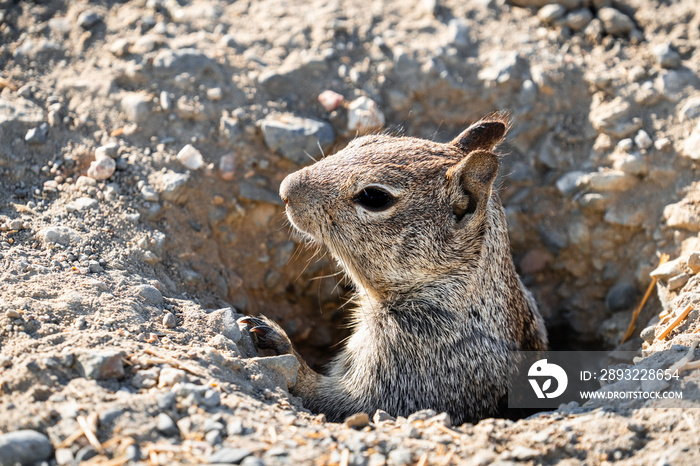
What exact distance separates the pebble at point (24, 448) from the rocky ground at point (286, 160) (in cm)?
55

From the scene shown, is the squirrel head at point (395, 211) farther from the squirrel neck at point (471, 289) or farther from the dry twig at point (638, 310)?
the dry twig at point (638, 310)

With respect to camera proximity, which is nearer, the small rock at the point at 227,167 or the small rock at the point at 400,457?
the small rock at the point at 400,457

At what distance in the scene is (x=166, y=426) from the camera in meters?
2.79

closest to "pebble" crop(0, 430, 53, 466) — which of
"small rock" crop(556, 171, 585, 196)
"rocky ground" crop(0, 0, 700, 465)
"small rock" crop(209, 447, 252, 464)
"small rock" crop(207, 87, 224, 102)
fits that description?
"rocky ground" crop(0, 0, 700, 465)

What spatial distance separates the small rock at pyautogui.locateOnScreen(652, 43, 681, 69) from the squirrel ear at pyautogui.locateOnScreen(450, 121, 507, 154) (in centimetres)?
228

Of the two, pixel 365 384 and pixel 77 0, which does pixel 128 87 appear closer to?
pixel 77 0

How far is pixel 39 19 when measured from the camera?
5.67 meters

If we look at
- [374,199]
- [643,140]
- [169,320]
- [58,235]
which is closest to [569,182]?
[643,140]

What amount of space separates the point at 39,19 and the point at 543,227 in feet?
17.2

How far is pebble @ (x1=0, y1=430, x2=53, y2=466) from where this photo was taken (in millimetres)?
2545

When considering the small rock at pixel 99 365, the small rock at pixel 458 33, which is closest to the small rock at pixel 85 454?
the small rock at pixel 99 365

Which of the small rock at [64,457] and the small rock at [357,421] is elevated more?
the small rock at [64,457]

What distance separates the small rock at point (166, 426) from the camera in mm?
2785

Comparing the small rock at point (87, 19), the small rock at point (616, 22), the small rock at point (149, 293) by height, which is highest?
the small rock at point (87, 19)
